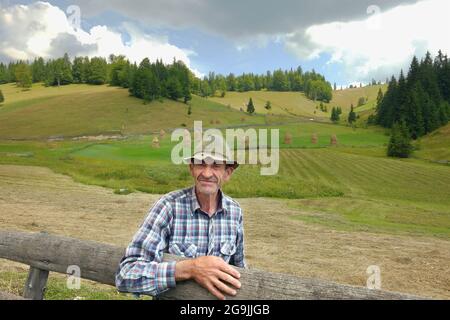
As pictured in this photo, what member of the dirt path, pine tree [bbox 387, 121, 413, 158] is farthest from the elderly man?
pine tree [bbox 387, 121, 413, 158]

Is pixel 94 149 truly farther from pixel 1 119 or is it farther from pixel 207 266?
pixel 207 266

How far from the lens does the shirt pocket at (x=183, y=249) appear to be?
4062 millimetres

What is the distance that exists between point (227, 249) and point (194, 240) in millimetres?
388

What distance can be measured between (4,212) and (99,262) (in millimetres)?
16943

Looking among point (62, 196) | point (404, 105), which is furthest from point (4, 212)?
point (404, 105)

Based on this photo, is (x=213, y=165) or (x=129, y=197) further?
(x=129, y=197)

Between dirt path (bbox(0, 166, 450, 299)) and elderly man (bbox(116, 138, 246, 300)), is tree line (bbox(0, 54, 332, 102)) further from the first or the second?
elderly man (bbox(116, 138, 246, 300))

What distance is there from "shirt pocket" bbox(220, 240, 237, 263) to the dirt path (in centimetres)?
753

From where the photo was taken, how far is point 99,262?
4.02 metres

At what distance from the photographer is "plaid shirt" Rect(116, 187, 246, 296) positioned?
3.63 m

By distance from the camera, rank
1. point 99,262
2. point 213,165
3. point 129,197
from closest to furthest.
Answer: point 99,262
point 213,165
point 129,197

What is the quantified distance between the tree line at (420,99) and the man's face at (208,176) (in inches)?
3259

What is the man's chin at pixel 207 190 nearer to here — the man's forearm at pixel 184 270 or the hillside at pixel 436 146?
the man's forearm at pixel 184 270
